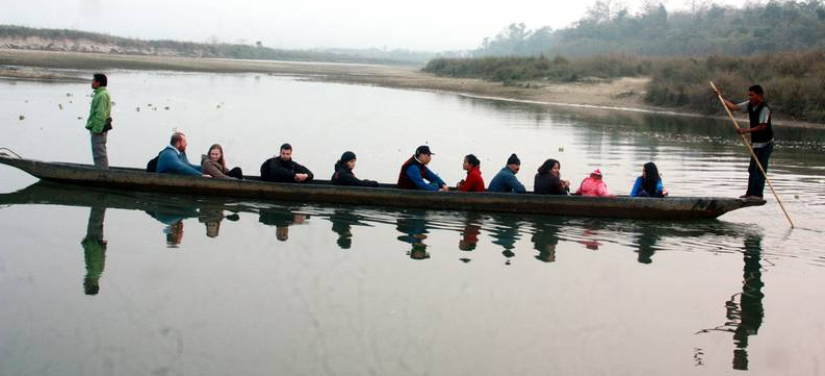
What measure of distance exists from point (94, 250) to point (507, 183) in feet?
17.9

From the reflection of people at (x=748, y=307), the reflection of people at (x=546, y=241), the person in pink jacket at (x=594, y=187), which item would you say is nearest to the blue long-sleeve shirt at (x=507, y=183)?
the reflection of people at (x=546, y=241)

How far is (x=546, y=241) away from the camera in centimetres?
1089

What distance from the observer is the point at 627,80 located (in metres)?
39.9

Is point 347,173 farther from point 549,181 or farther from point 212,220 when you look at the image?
point 549,181

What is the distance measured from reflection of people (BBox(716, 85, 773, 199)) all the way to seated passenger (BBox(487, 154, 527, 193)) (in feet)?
10.1

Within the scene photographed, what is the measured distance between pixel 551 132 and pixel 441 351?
1823cm

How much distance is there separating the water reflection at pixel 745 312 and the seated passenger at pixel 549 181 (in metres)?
2.68

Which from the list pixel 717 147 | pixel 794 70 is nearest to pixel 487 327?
pixel 717 147

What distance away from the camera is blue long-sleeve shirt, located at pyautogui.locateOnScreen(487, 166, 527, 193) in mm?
12180

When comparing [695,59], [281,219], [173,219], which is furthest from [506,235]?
[695,59]

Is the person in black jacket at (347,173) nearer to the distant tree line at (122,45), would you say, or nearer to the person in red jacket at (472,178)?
the person in red jacket at (472,178)

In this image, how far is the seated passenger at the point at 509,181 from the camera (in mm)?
12102

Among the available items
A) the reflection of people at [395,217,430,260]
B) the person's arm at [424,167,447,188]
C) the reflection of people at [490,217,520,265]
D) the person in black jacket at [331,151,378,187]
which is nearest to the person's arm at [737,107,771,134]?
the reflection of people at [490,217,520,265]

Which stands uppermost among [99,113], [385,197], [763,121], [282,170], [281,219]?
[763,121]
